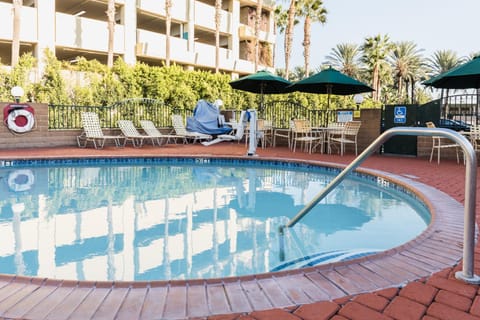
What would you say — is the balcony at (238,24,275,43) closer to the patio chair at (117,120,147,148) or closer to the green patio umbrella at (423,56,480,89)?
the patio chair at (117,120,147,148)

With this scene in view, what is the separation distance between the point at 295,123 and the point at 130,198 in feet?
21.1

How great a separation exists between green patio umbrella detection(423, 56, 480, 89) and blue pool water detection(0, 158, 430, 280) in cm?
312

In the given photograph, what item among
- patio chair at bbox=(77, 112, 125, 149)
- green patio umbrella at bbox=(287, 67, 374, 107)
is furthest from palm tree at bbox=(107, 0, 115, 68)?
green patio umbrella at bbox=(287, 67, 374, 107)

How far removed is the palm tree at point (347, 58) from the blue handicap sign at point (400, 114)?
32.2 metres

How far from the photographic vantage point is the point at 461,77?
28.4 ft

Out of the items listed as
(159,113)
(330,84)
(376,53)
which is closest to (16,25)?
(159,113)

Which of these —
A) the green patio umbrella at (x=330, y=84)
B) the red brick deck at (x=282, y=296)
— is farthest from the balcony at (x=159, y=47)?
the red brick deck at (x=282, y=296)

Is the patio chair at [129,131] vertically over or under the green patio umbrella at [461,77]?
under

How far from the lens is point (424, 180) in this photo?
633 cm

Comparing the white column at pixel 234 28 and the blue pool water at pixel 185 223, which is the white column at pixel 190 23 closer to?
the white column at pixel 234 28

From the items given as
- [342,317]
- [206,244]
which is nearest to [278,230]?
[206,244]

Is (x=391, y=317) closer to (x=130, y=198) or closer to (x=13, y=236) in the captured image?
(x=13, y=236)

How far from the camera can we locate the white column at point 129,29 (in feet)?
68.4

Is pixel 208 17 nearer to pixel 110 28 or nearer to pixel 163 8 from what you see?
pixel 163 8
